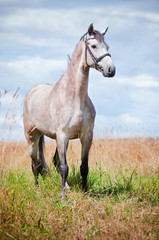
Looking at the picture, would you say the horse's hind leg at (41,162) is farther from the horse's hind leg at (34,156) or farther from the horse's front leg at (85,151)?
the horse's front leg at (85,151)

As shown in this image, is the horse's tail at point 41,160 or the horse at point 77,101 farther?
the horse's tail at point 41,160

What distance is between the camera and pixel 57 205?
425cm

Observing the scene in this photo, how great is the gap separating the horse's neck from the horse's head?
0.15 m

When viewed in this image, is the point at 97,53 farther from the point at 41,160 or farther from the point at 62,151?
the point at 41,160

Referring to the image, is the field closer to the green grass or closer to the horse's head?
the green grass

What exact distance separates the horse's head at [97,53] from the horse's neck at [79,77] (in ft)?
0.50

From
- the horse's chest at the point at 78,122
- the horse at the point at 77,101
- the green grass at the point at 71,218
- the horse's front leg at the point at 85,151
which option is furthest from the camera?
the horse's front leg at the point at 85,151

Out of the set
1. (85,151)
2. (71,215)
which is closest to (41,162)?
(85,151)

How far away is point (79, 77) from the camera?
4.77m

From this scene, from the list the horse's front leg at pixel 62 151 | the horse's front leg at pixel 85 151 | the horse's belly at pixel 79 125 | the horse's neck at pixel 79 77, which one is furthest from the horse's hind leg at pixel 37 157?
the horse's neck at pixel 79 77

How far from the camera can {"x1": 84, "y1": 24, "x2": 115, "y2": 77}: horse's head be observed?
Answer: 4.26 metres

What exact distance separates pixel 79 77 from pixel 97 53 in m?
0.51

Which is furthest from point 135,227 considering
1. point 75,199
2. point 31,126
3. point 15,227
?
point 31,126

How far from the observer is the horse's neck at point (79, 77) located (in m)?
4.76
